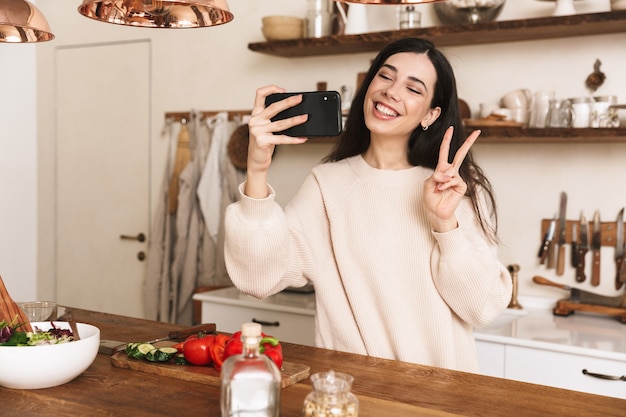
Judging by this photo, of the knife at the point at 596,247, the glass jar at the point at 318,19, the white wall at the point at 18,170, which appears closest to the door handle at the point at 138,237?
the white wall at the point at 18,170

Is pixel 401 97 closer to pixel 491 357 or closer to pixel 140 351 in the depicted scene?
pixel 140 351

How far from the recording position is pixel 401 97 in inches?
81.5

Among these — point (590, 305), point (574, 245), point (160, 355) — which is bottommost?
point (590, 305)

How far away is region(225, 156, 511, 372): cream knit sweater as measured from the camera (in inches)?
75.7

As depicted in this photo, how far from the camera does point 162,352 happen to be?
65.8 inches

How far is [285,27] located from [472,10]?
2.90ft

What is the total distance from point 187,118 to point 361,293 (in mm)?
2210

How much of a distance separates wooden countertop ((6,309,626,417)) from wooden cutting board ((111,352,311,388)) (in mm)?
17

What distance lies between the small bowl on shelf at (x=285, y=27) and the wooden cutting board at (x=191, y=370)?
6.89ft

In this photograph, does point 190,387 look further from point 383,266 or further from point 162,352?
point 383,266

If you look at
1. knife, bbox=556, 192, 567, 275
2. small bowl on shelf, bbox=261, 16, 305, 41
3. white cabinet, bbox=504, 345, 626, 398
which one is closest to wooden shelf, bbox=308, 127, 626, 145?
knife, bbox=556, 192, 567, 275

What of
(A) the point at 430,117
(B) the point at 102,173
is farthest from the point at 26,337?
(B) the point at 102,173

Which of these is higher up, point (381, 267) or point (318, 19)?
point (318, 19)

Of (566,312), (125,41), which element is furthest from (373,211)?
(125,41)
